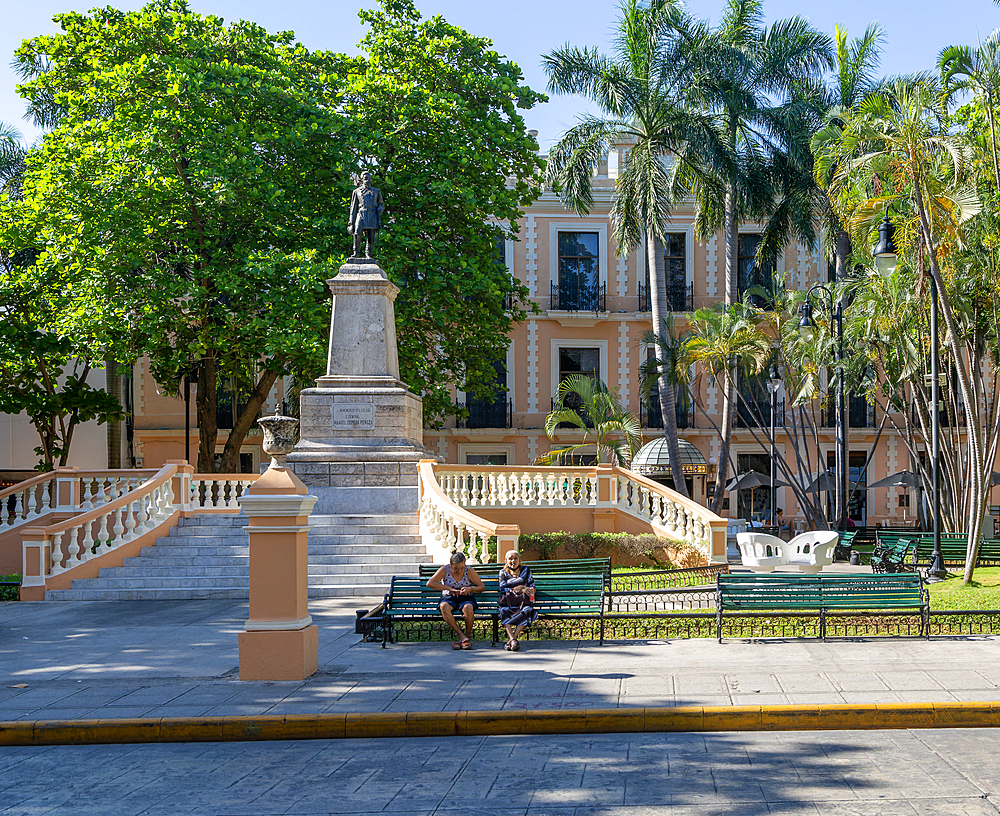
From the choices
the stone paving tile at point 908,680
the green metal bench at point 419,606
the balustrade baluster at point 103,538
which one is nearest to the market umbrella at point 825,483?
the green metal bench at point 419,606

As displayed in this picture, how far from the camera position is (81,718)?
26.8 feet

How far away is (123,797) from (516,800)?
262cm

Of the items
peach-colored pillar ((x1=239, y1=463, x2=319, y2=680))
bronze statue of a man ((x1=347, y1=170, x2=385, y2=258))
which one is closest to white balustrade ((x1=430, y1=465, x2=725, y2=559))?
bronze statue of a man ((x1=347, y1=170, x2=385, y2=258))

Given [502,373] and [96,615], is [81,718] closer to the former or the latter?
[96,615]

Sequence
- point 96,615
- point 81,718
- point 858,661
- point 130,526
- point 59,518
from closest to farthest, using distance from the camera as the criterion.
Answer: point 81,718 → point 858,661 → point 96,615 → point 130,526 → point 59,518

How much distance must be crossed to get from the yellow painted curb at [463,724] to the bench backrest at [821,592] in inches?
129

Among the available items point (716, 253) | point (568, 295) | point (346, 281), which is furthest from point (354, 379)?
point (716, 253)

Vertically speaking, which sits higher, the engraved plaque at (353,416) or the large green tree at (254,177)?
the large green tree at (254,177)

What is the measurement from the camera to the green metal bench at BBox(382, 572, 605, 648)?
11.6 m

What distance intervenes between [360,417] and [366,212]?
15.7 feet

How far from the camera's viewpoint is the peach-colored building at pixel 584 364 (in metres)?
37.1

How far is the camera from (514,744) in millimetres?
7598

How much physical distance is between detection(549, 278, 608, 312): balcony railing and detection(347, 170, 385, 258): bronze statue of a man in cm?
1636

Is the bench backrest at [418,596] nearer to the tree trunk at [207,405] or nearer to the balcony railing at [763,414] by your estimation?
the tree trunk at [207,405]
